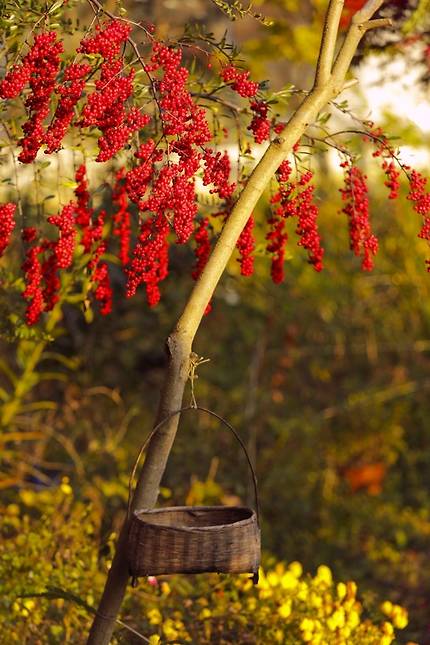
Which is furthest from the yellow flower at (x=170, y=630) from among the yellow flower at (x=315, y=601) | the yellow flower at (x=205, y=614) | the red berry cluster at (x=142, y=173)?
the red berry cluster at (x=142, y=173)

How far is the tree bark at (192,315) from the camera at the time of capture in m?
3.18

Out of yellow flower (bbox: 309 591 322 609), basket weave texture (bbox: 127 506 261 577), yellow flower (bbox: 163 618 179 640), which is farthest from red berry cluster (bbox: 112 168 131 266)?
yellow flower (bbox: 309 591 322 609)

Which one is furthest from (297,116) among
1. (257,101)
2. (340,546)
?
(340,546)

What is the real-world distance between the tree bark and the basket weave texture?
7.1 inches

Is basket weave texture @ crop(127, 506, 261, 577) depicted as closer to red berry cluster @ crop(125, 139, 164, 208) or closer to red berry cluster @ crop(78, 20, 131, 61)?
red berry cluster @ crop(125, 139, 164, 208)

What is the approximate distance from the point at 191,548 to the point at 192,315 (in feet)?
2.37

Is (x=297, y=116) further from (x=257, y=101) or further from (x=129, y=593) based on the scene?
(x=129, y=593)

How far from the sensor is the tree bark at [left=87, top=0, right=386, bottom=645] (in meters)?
3.18

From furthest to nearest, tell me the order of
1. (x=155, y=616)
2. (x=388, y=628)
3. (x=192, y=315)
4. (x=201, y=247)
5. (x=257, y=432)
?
(x=257, y=432) → (x=155, y=616) → (x=388, y=628) → (x=201, y=247) → (x=192, y=315)

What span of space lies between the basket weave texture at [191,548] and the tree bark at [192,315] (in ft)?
0.59

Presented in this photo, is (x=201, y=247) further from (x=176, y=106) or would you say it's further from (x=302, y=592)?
(x=302, y=592)

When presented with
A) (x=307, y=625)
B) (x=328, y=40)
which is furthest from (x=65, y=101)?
(x=307, y=625)

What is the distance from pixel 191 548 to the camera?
294 centimetres

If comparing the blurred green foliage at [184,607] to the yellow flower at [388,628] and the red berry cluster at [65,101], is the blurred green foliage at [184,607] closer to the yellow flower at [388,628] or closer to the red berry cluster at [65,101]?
the yellow flower at [388,628]
